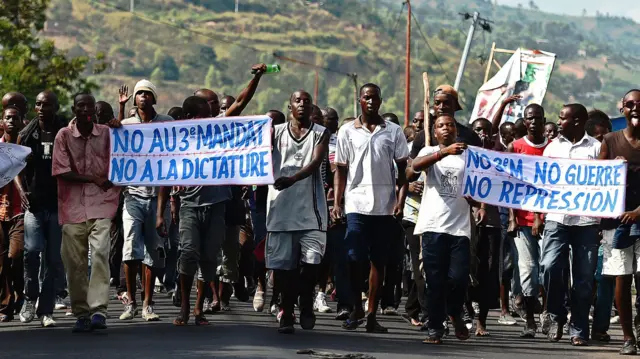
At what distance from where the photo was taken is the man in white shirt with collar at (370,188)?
40.7ft

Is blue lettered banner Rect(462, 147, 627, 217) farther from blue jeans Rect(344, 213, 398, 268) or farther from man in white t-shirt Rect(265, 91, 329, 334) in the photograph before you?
man in white t-shirt Rect(265, 91, 329, 334)

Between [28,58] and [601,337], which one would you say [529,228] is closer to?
[601,337]

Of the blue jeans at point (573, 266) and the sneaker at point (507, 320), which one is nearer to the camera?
the blue jeans at point (573, 266)

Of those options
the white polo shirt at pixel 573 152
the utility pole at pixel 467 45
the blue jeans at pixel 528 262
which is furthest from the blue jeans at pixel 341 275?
the utility pole at pixel 467 45

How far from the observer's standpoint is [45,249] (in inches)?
491

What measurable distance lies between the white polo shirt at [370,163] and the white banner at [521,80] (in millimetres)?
9424

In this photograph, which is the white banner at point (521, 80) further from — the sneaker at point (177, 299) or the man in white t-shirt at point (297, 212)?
the man in white t-shirt at point (297, 212)

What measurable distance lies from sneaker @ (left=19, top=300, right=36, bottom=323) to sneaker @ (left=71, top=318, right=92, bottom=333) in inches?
42.7

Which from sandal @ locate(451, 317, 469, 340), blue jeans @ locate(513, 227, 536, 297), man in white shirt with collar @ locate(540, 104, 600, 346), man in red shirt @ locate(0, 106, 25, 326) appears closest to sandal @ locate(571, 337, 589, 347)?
man in white shirt with collar @ locate(540, 104, 600, 346)

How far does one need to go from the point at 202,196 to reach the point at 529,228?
9.96 ft

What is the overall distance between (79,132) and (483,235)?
12.8 ft

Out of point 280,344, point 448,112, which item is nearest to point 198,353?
point 280,344

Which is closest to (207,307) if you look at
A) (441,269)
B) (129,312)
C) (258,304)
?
(258,304)

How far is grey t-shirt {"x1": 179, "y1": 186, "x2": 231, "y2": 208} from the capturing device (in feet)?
40.6
